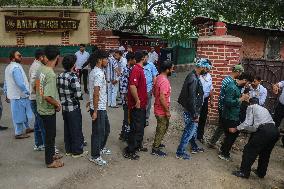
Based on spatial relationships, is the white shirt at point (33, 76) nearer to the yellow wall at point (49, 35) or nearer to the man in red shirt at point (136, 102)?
the man in red shirt at point (136, 102)

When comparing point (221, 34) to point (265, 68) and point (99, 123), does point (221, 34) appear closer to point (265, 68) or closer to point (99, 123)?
point (265, 68)

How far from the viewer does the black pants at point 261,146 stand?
5.79m

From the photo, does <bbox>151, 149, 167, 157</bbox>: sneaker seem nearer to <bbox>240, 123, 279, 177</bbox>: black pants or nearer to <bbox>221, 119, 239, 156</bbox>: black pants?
<bbox>221, 119, 239, 156</bbox>: black pants

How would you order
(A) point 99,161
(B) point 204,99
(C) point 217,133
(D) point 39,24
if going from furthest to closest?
(D) point 39,24 → (B) point 204,99 → (C) point 217,133 → (A) point 99,161

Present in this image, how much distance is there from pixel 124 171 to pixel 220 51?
3.74 m

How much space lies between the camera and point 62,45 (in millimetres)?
17312

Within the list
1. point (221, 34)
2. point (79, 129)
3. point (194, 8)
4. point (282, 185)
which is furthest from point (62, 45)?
point (282, 185)

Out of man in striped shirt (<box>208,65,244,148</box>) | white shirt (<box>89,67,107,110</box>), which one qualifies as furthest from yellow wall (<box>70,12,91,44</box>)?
white shirt (<box>89,67,107,110</box>)

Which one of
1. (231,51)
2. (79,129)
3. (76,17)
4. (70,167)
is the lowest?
(70,167)

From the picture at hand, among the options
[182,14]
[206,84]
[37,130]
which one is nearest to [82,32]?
[182,14]

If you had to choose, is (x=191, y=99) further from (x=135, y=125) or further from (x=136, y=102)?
(x=135, y=125)

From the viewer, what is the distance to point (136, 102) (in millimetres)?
5934

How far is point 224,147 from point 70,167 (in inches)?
113

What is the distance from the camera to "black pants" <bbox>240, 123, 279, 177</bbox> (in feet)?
19.0
